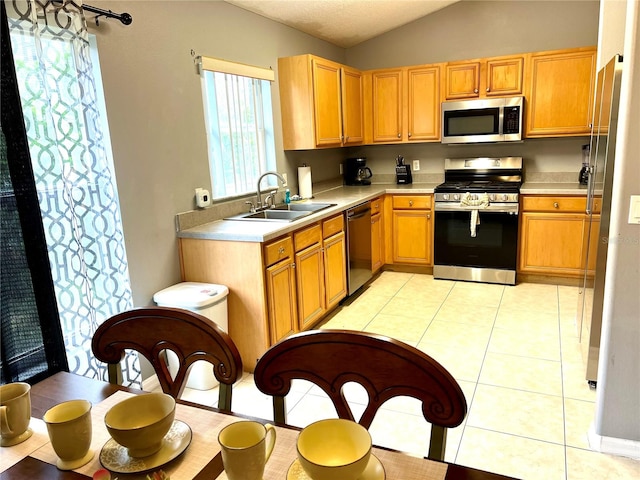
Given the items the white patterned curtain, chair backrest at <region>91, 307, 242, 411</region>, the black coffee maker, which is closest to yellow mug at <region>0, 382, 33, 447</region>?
chair backrest at <region>91, 307, 242, 411</region>

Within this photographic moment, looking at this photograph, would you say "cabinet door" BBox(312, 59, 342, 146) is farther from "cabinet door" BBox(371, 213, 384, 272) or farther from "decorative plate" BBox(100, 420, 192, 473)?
"decorative plate" BBox(100, 420, 192, 473)

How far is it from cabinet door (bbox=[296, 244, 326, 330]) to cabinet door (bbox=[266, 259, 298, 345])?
0.26 ft

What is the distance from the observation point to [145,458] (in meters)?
0.95

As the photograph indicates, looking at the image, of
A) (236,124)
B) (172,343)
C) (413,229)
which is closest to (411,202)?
(413,229)

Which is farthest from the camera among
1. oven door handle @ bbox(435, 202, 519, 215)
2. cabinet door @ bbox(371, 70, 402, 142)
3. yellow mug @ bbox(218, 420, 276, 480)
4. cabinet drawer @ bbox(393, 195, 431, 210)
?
cabinet door @ bbox(371, 70, 402, 142)

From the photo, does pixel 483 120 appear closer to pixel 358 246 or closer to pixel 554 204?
pixel 554 204

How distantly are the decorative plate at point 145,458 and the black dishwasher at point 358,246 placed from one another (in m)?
3.03

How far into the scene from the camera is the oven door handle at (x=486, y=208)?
13.8ft

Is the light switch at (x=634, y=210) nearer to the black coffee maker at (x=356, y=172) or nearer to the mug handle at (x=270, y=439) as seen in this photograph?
the mug handle at (x=270, y=439)

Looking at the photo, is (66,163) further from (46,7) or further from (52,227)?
(46,7)

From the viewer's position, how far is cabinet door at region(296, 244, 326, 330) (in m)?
3.22

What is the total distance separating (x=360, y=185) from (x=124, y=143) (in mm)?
3131

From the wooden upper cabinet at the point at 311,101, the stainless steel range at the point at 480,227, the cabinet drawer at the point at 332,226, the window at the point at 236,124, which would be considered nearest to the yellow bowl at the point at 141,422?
the window at the point at 236,124

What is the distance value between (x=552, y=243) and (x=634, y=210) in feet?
8.19
